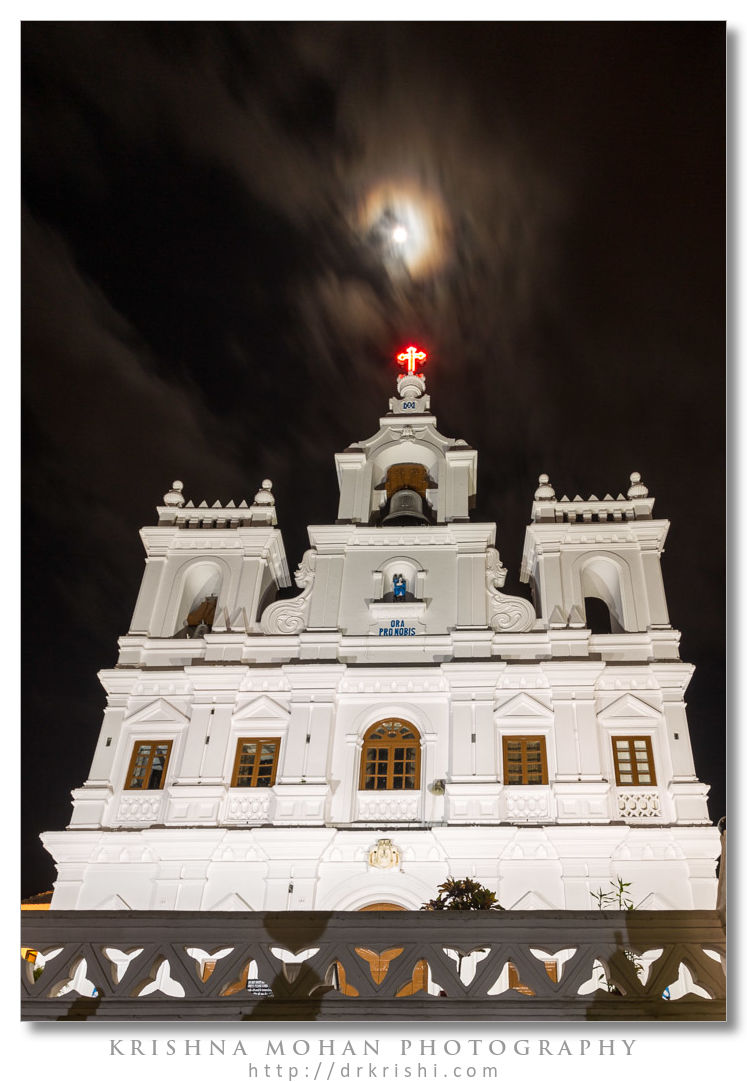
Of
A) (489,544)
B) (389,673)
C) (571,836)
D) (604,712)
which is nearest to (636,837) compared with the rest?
(571,836)

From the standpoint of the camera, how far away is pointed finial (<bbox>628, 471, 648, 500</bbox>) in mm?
27062

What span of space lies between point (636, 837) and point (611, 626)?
773 cm

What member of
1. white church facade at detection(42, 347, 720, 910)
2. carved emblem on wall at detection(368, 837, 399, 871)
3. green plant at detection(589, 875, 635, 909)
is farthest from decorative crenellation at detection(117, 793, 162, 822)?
green plant at detection(589, 875, 635, 909)

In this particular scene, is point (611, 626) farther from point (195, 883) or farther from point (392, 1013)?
point (392, 1013)

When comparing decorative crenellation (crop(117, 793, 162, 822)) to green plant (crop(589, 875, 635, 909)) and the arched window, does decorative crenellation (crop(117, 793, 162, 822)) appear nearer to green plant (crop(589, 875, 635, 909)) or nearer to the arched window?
the arched window

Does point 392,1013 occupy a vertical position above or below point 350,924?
below

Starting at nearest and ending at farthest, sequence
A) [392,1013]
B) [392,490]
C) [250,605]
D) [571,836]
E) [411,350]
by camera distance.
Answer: [392,1013] < [571,836] < [250,605] < [392,490] < [411,350]

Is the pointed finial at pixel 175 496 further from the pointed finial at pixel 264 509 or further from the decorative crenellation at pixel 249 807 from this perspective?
the decorative crenellation at pixel 249 807

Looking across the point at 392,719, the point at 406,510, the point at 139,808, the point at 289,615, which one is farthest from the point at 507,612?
the point at 139,808

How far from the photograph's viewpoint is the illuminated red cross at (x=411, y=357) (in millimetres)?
31312

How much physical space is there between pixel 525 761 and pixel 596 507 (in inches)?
332

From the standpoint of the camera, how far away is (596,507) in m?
27.4

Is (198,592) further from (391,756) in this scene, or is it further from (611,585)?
(611,585)

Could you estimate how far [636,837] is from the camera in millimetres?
20734
